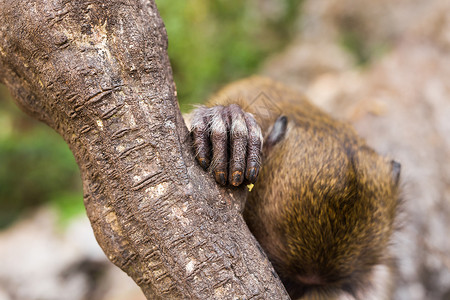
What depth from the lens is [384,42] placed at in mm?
10562

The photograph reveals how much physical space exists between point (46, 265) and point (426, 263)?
4437 mm

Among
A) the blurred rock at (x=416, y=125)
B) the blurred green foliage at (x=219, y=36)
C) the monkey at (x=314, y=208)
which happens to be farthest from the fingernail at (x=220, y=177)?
the blurred green foliage at (x=219, y=36)

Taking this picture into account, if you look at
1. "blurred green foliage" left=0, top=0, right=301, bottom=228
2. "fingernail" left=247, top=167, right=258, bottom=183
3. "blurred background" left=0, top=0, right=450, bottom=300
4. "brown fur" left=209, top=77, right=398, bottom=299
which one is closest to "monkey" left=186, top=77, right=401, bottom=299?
"brown fur" left=209, top=77, right=398, bottom=299

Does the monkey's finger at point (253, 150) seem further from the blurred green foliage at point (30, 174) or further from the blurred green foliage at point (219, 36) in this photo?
the blurred green foliage at point (30, 174)

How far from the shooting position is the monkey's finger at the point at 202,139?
1.88 m

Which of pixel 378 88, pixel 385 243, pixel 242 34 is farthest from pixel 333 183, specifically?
pixel 242 34

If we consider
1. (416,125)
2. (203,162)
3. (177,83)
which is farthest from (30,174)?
(203,162)

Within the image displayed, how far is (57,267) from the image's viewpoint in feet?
19.1

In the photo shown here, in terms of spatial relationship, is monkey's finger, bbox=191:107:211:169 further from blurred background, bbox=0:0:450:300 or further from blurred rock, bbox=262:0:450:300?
blurred rock, bbox=262:0:450:300

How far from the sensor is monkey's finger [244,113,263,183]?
6.17 ft

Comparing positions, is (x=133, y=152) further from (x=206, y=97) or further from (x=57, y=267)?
(x=206, y=97)

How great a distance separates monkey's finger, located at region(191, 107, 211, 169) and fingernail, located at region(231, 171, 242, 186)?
0.40ft

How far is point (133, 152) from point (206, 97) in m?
4.85

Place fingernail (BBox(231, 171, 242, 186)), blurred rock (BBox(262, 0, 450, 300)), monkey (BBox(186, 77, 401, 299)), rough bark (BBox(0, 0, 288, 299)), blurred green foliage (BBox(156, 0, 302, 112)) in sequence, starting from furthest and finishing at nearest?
blurred green foliage (BBox(156, 0, 302, 112)), blurred rock (BBox(262, 0, 450, 300)), monkey (BBox(186, 77, 401, 299)), fingernail (BBox(231, 171, 242, 186)), rough bark (BBox(0, 0, 288, 299))
